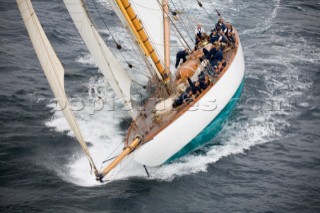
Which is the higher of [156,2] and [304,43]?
[156,2]

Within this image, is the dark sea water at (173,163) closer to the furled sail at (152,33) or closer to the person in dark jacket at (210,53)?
the person in dark jacket at (210,53)

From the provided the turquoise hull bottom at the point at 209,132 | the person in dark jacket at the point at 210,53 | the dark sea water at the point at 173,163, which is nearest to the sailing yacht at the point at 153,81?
the turquoise hull bottom at the point at 209,132

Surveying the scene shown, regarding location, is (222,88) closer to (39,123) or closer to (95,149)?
(95,149)

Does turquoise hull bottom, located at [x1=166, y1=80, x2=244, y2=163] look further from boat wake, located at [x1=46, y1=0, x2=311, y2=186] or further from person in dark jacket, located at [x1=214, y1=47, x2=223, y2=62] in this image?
person in dark jacket, located at [x1=214, y1=47, x2=223, y2=62]

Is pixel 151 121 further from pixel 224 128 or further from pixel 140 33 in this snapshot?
pixel 224 128

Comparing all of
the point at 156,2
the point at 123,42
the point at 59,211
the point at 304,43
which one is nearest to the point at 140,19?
the point at 156,2

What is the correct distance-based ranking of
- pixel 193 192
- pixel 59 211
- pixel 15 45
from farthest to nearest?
pixel 15 45, pixel 193 192, pixel 59 211

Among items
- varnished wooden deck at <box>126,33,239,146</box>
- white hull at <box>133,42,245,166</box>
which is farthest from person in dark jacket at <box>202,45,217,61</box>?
varnished wooden deck at <box>126,33,239,146</box>

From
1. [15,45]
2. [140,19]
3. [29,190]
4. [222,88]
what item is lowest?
[15,45]
